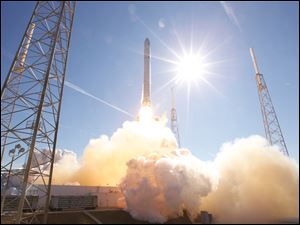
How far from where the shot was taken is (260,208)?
1135 inches

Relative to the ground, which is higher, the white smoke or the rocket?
the rocket

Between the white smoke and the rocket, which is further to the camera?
the rocket

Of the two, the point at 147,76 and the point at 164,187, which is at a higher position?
the point at 147,76

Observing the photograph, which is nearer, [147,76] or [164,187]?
[164,187]

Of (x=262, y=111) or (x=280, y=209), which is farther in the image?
(x=262, y=111)

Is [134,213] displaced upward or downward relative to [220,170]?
downward

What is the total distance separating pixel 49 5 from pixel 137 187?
883 inches

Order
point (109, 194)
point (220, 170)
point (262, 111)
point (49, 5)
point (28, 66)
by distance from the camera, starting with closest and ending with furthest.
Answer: point (28, 66)
point (49, 5)
point (220, 170)
point (109, 194)
point (262, 111)

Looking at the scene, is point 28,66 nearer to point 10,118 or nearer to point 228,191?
point 10,118

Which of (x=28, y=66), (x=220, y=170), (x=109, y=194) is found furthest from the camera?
(x=109, y=194)

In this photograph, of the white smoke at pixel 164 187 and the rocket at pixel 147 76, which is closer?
the white smoke at pixel 164 187

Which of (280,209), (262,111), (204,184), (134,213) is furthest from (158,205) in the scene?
(262,111)

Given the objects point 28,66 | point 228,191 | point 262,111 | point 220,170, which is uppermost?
point 262,111

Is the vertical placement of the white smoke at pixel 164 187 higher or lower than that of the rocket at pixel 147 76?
lower
